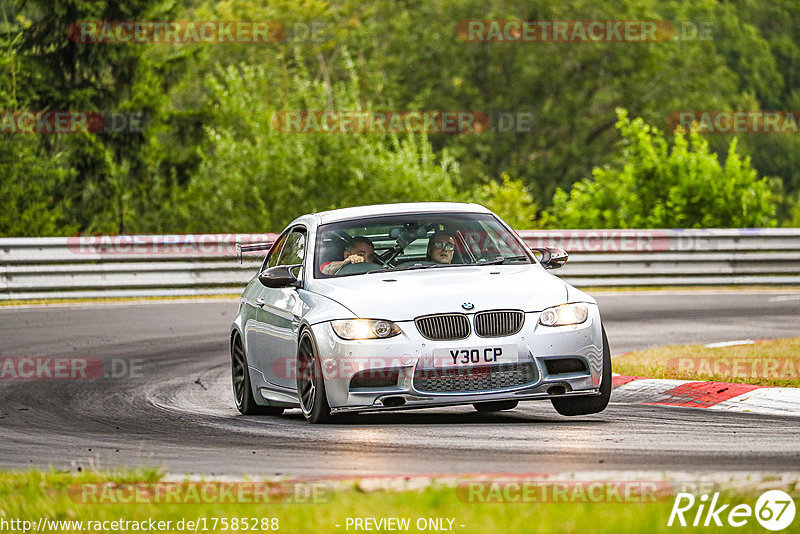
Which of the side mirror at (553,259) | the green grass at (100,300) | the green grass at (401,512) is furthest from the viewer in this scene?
the green grass at (100,300)

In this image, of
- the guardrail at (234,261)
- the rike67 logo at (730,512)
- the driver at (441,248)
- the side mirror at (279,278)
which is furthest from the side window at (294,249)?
the guardrail at (234,261)

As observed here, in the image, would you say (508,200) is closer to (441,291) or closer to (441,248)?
(441,248)

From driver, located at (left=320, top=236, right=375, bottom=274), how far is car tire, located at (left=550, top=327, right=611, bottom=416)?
170 cm

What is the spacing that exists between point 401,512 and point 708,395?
5524 mm

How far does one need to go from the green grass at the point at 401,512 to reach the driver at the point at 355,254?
399 centimetres

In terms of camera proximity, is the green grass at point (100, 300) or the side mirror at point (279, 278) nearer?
the side mirror at point (279, 278)

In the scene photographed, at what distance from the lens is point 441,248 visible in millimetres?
10484

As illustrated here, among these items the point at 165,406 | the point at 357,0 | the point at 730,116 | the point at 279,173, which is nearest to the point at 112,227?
the point at 279,173

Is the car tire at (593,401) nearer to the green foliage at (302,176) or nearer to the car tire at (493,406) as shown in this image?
the car tire at (493,406)

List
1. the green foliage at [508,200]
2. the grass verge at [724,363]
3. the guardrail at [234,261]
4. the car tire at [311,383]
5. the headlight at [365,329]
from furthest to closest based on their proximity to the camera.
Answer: the green foliage at [508,200] → the guardrail at [234,261] → the grass verge at [724,363] → the car tire at [311,383] → the headlight at [365,329]

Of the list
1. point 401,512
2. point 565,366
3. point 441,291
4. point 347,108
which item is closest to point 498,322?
point 441,291

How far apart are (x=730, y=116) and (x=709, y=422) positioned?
57374mm

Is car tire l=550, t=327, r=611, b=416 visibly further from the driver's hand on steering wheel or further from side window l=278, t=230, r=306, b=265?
side window l=278, t=230, r=306, b=265

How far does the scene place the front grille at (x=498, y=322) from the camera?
9.14 metres
